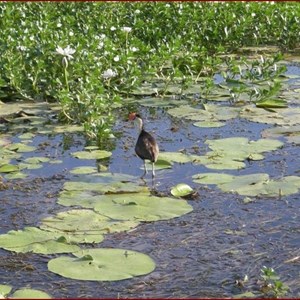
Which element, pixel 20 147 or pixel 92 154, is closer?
pixel 92 154

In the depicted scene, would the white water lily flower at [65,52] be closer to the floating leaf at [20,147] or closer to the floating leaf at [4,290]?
the floating leaf at [20,147]

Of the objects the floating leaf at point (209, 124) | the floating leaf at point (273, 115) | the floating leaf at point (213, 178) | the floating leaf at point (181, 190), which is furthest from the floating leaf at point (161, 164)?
the floating leaf at point (273, 115)

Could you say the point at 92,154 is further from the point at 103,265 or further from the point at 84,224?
the point at 103,265

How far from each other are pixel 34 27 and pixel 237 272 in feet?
21.1

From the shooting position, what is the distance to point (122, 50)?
8922mm

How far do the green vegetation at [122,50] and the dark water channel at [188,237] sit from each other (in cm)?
122

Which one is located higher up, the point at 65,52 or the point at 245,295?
the point at 65,52

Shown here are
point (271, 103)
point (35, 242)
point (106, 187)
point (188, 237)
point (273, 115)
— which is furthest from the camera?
point (271, 103)

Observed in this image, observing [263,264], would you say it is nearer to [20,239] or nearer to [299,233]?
[299,233]

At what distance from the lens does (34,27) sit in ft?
32.0

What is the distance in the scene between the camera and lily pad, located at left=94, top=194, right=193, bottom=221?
487cm

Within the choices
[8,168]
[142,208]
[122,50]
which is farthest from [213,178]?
[122,50]

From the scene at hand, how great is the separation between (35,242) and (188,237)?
3.07ft

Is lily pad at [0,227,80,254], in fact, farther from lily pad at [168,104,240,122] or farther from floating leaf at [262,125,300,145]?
lily pad at [168,104,240,122]
